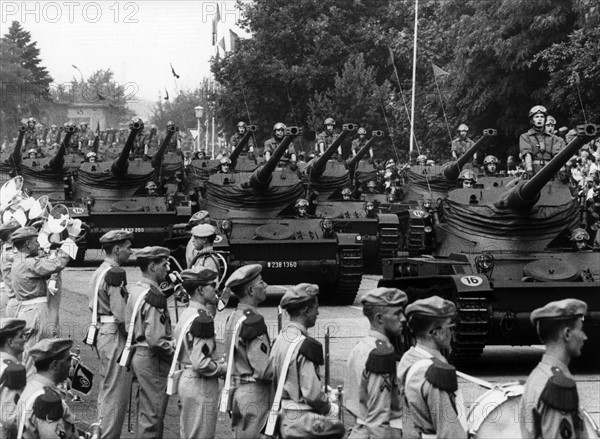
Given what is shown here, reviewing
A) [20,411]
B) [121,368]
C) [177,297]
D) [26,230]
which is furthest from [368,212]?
[20,411]

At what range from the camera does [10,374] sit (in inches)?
338

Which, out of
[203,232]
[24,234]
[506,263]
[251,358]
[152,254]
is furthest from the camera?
[506,263]

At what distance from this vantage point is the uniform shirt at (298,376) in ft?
25.9

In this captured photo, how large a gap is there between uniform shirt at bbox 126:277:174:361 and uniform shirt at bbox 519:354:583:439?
12.9ft

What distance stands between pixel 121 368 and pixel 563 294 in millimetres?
5528

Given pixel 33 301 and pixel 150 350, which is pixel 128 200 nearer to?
pixel 33 301

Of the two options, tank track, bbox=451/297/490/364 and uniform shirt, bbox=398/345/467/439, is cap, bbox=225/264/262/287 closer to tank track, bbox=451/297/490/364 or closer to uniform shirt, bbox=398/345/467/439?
uniform shirt, bbox=398/345/467/439

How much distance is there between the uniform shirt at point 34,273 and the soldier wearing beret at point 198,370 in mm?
2904

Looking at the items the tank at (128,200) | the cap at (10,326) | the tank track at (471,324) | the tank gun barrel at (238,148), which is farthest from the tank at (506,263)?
the tank gun barrel at (238,148)

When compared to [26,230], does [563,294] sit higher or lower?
lower

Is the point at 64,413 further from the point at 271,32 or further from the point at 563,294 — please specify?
the point at 271,32

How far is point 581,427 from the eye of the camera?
22.1 ft

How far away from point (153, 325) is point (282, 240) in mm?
9556

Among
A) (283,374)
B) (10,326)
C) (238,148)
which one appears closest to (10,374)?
(10,326)
